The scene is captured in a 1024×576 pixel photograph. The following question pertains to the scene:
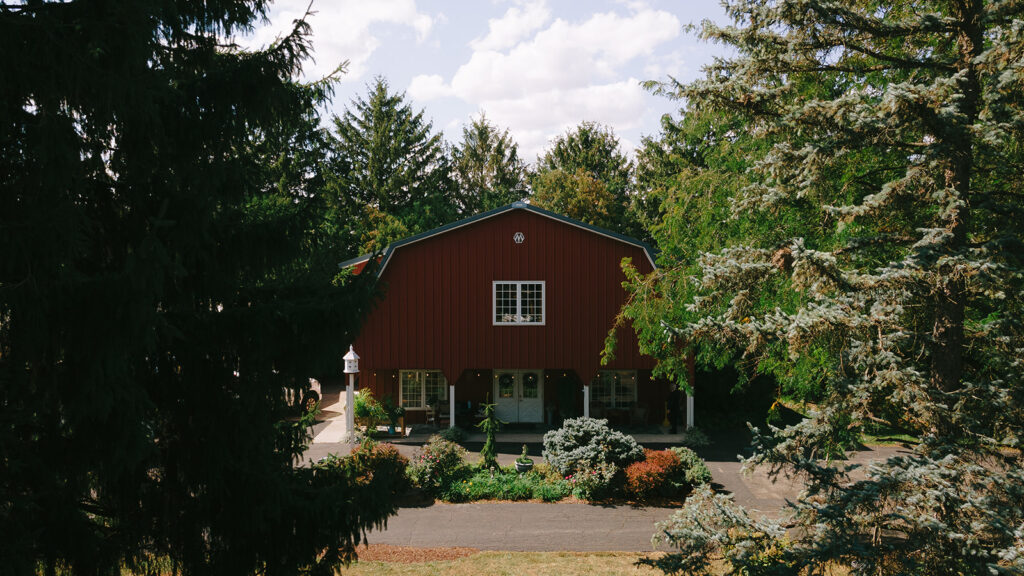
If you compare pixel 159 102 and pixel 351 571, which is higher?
pixel 159 102

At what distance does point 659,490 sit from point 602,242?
9635 millimetres

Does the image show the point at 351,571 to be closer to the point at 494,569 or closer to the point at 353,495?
the point at 494,569

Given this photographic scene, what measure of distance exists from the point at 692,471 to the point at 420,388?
490 inches

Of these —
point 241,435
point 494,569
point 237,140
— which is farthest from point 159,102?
point 494,569

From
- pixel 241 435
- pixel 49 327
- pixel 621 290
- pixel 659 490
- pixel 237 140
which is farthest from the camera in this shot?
pixel 621 290

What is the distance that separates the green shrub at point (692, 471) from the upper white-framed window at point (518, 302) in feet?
24.9

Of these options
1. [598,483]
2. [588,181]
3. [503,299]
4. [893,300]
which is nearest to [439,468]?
[598,483]

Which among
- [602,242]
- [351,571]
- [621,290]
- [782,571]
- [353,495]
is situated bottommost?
[351,571]

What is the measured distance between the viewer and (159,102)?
5.98 m

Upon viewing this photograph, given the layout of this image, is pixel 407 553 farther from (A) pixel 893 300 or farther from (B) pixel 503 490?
(A) pixel 893 300

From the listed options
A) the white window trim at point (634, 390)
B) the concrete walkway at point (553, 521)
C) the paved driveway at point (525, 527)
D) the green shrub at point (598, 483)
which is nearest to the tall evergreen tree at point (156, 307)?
the paved driveway at point (525, 527)

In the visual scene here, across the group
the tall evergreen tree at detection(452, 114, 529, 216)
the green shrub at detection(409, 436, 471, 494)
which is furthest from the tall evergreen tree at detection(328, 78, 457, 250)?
the green shrub at detection(409, 436, 471, 494)

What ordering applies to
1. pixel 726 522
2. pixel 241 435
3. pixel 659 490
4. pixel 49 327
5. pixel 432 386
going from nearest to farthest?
pixel 49 327
pixel 241 435
pixel 726 522
pixel 659 490
pixel 432 386

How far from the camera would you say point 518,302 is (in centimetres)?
2156
